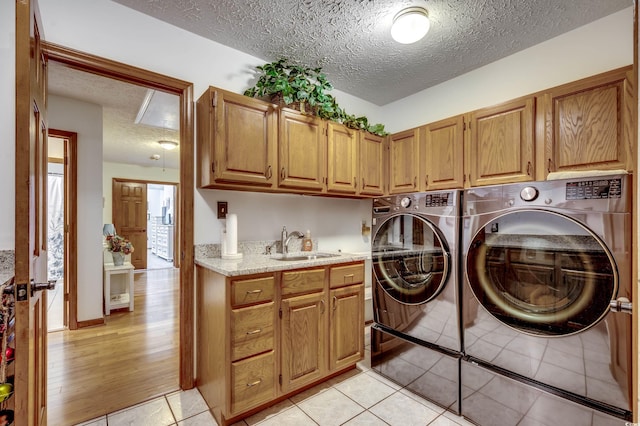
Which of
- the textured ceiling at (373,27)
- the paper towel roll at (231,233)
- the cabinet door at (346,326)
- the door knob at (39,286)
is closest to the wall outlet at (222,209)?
the paper towel roll at (231,233)

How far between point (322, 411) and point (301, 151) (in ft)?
5.76

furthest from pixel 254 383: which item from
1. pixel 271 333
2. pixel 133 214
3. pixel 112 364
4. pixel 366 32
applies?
pixel 133 214

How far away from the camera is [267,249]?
242 centimetres

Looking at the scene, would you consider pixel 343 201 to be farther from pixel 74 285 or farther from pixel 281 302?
pixel 74 285

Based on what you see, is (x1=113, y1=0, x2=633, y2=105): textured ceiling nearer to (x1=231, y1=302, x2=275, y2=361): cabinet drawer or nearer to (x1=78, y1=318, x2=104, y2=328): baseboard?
(x1=231, y1=302, x2=275, y2=361): cabinet drawer

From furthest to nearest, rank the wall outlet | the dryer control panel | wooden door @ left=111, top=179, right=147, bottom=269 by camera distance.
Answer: wooden door @ left=111, top=179, right=147, bottom=269, the wall outlet, the dryer control panel

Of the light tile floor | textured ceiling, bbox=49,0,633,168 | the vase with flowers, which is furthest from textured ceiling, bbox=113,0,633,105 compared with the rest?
the vase with flowers

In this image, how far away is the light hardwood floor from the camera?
1832mm

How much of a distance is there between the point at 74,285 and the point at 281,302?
2.58m

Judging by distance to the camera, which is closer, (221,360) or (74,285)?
(221,360)

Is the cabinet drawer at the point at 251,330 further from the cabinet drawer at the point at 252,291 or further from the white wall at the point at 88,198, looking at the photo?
the white wall at the point at 88,198

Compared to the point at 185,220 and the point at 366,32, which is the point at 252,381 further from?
the point at 366,32

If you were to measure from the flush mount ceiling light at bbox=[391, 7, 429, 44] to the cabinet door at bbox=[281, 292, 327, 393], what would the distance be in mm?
1789

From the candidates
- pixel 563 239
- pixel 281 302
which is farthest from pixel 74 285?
pixel 563 239
